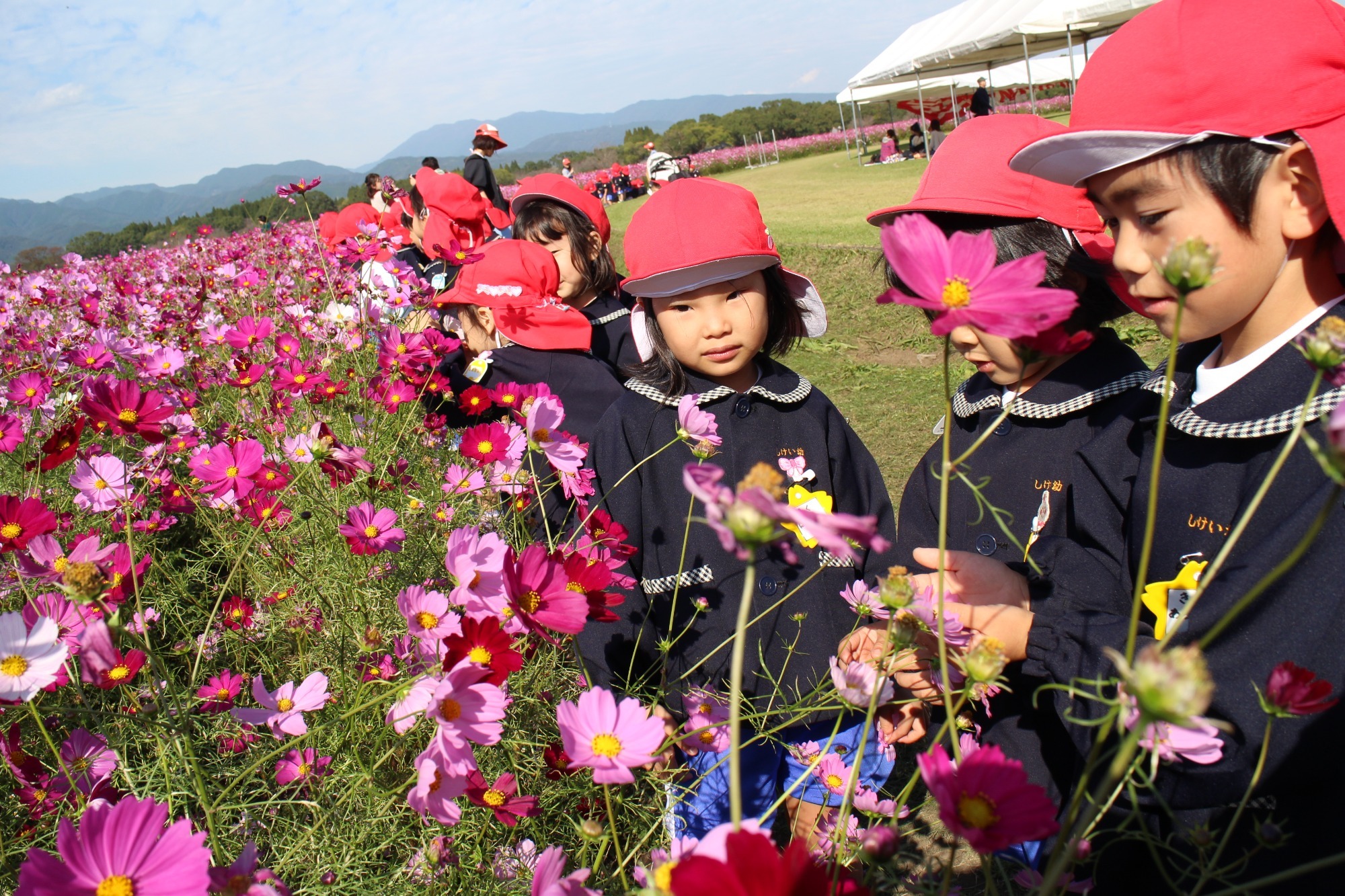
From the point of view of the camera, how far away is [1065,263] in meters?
1.11

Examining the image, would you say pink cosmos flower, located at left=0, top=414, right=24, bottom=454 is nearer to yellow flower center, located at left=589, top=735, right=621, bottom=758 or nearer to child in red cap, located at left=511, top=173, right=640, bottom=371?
yellow flower center, located at left=589, top=735, right=621, bottom=758

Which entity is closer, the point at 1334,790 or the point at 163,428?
the point at 1334,790

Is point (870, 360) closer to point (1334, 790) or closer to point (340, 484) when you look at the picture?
point (340, 484)

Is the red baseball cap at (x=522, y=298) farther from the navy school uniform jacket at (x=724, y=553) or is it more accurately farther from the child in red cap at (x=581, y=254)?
the navy school uniform jacket at (x=724, y=553)

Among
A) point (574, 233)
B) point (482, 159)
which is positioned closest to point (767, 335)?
point (574, 233)

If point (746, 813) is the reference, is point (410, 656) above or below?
above

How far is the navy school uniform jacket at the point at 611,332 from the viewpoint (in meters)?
2.30

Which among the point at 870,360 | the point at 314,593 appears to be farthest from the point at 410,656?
the point at 870,360

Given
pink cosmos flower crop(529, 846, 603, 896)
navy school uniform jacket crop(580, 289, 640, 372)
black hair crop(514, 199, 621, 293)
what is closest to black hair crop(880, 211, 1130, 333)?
pink cosmos flower crop(529, 846, 603, 896)

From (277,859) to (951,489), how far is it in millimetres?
976

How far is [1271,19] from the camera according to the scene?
72 cm

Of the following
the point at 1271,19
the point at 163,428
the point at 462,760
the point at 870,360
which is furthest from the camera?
the point at 870,360

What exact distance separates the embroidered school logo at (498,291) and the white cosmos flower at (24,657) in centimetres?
153

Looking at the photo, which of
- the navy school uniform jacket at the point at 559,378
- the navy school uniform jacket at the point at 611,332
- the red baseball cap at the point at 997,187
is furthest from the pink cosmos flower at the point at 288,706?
the navy school uniform jacket at the point at 611,332
